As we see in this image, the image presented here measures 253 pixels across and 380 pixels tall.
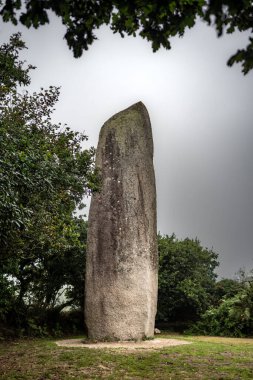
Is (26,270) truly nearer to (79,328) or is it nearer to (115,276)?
(79,328)

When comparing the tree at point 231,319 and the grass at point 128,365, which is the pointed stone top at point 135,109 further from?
the tree at point 231,319

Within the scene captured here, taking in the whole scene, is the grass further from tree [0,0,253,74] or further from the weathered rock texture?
tree [0,0,253,74]

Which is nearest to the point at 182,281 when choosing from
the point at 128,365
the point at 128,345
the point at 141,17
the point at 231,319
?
the point at 231,319

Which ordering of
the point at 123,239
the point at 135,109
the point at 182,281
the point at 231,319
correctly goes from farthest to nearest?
the point at 182,281
the point at 231,319
the point at 135,109
the point at 123,239

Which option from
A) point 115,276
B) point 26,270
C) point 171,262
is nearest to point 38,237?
point 115,276

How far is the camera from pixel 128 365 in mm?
7984

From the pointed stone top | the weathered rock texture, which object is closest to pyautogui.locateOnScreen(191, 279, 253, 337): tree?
the weathered rock texture

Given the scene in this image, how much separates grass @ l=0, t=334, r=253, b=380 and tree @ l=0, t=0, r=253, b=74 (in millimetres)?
5642

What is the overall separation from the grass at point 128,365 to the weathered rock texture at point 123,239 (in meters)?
3.93

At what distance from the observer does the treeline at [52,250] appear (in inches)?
375

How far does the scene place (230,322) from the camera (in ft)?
60.8

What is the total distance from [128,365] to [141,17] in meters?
6.83

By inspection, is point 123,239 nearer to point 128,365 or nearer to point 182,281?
point 128,365

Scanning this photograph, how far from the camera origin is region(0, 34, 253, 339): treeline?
9523mm
